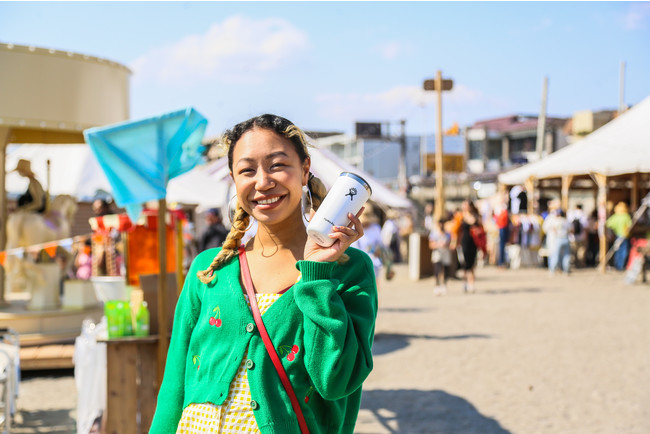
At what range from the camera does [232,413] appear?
6.75 feet

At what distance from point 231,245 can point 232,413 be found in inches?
21.8

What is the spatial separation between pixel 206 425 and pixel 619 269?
62.4ft

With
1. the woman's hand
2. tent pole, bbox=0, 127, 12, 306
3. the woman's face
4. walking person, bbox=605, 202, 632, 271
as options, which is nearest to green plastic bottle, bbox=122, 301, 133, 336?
the woman's face

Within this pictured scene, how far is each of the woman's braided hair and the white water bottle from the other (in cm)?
16

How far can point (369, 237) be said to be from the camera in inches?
374

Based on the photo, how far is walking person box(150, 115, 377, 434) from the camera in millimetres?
1951

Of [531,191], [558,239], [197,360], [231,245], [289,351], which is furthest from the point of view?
[531,191]

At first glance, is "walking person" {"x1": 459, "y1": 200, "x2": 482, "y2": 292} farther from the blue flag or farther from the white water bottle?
the white water bottle

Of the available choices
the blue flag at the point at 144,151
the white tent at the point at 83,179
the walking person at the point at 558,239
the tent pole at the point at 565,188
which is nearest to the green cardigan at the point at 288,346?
the blue flag at the point at 144,151

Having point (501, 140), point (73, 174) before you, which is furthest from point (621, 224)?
point (501, 140)

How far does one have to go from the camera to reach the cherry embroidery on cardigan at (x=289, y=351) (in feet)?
6.70

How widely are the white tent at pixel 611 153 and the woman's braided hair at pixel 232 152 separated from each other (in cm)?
1683

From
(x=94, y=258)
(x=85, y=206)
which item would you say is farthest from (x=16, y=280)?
(x=85, y=206)

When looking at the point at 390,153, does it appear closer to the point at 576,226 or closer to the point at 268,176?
the point at 576,226
